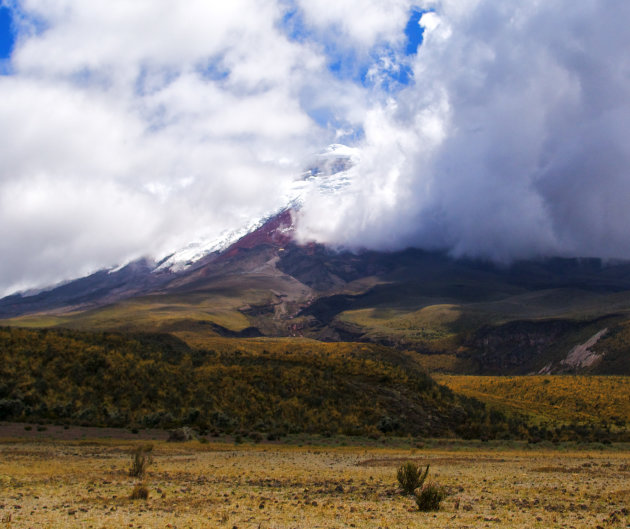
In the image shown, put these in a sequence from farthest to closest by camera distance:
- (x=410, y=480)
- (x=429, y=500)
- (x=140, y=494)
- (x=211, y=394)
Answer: (x=211, y=394) → (x=410, y=480) → (x=140, y=494) → (x=429, y=500)

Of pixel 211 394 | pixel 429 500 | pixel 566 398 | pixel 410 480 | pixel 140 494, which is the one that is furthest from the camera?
pixel 566 398

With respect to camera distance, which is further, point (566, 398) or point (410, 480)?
point (566, 398)

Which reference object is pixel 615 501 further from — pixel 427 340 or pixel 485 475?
pixel 427 340

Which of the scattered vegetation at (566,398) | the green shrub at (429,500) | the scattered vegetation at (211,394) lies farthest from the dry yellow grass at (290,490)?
the scattered vegetation at (566,398)

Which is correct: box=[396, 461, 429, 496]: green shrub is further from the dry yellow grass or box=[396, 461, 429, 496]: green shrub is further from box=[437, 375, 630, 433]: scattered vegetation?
box=[437, 375, 630, 433]: scattered vegetation

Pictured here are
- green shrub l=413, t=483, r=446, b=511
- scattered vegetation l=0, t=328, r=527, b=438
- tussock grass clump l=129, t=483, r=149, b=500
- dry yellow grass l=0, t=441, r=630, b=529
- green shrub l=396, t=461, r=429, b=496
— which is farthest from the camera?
scattered vegetation l=0, t=328, r=527, b=438

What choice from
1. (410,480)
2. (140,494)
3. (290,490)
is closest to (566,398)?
(410,480)

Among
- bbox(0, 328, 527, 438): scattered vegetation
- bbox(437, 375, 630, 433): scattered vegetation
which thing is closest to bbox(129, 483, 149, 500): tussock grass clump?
bbox(0, 328, 527, 438): scattered vegetation

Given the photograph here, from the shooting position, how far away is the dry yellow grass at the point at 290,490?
38.7ft

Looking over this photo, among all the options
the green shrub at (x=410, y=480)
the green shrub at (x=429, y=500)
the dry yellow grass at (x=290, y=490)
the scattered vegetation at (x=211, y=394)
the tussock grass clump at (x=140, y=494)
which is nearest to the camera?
the dry yellow grass at (x=290, y=490)

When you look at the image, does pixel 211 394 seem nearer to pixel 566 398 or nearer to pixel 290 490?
pixel 290 490

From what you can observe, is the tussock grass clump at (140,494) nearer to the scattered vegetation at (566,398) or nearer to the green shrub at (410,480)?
the green shrub at (410,480)

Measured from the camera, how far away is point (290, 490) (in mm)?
16000

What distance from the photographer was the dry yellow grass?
11.8 meters
